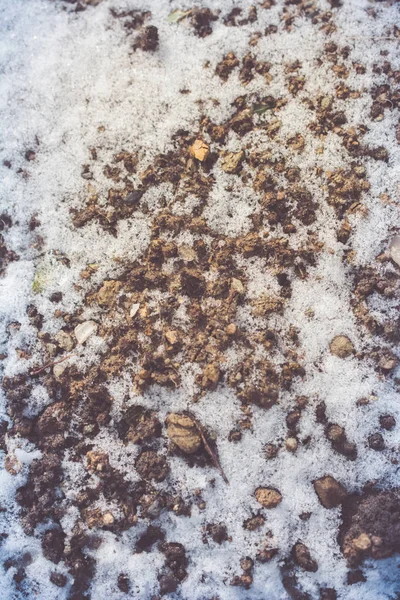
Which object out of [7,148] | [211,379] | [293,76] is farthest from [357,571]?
[7,148]

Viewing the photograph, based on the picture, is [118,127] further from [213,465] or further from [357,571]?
[357,571]

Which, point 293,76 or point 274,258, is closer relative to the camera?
point 274,258

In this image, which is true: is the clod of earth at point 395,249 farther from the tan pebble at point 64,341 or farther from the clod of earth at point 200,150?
the tan pebble at point 64,341

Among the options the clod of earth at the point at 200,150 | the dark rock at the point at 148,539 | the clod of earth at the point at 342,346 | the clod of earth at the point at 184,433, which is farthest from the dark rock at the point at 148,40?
the dark rock at the point at 148,539

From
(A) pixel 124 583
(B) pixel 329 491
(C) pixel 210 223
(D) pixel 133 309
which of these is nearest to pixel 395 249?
(C) pixel 210 223

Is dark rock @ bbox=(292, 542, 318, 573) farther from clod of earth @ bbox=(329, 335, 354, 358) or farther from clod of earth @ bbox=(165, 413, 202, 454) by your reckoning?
clod of earth @ bbox=(329, 335, 354, 358)

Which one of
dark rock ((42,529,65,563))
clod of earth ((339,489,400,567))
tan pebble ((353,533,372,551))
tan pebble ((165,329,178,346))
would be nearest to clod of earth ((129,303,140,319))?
tan pebble ((165,329,178,346))

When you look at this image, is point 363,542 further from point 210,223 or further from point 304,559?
point 210,223
